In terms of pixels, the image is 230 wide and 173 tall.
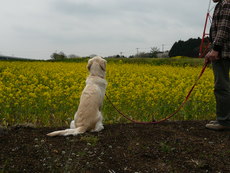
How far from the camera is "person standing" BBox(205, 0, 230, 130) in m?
4.68

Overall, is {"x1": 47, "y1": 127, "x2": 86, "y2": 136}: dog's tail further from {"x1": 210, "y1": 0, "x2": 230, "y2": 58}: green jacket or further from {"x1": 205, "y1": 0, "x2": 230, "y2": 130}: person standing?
{"x1": 210, "y1": 0, "x2": 230, "y2": 58}: green jacket

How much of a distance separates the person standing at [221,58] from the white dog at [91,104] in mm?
1672

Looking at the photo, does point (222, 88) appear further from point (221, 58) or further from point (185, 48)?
point (185, 48)

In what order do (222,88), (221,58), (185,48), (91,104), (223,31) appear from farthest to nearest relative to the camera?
1. (185,48)
2. (222,88)
3. (221,58)
4. (223,31)
5. (91,104)

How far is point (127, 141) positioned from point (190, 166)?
100cm

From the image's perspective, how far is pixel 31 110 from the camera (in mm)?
6098

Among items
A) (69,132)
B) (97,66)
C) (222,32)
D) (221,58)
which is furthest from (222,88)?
(69,132)

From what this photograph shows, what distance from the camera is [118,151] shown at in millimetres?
3967

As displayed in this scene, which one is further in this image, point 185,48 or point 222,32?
point 185,48

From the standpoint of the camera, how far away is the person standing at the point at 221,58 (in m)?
4.68

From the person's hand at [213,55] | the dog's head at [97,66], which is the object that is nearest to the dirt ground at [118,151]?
the dog's head at [97,66]

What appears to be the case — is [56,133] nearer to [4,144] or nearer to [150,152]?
[4,144]

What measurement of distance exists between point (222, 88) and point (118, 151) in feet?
6.71

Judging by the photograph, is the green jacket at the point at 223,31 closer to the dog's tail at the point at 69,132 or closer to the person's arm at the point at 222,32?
the person's arm at the point at 222,32
